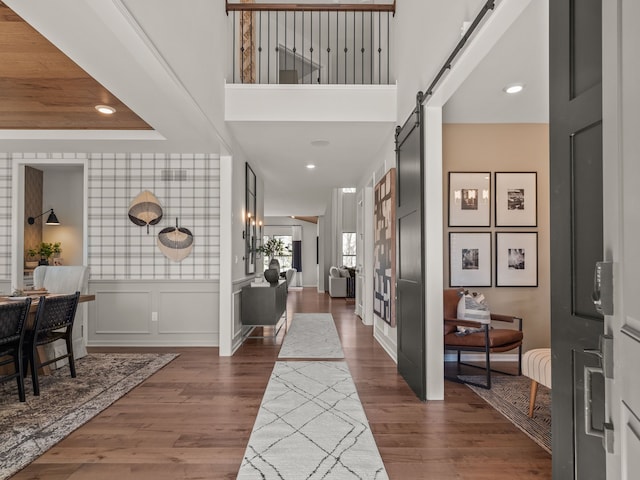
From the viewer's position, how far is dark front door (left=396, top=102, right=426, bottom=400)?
3.04 metres

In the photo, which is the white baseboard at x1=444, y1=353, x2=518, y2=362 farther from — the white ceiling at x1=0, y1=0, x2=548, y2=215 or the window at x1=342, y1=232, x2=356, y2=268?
the window at x1=342, y1=232, x2=356, y2=268

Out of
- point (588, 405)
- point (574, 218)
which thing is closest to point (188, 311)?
point (574, 218)

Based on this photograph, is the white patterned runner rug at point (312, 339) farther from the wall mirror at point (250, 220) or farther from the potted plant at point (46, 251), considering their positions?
the potted plant at point (46, 251)

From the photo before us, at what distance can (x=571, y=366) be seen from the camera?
133 cm

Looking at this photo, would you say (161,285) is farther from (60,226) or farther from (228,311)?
(60,226)

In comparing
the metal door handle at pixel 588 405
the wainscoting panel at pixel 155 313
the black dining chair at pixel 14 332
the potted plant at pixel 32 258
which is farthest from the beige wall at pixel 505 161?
the potted plant at pixel 32 258

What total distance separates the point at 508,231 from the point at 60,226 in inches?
263

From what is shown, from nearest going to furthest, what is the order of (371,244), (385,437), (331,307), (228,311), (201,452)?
(201,452) < (385,437) < (228,311) < (371,244) < (331,307)

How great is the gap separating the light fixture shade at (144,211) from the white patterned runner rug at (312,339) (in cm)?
233

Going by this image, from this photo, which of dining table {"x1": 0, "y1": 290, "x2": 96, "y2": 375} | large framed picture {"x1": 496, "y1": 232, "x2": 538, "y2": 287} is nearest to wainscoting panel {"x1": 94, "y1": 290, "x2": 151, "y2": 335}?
dining table {"x1": 0, "y1": 290, "x2": 96, "y2": 375}

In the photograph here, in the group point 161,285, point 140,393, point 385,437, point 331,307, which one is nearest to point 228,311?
point 161,285

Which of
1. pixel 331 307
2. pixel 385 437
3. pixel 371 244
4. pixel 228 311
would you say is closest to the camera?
pixel 385 437

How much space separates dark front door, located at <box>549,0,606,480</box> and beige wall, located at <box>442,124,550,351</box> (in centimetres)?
283

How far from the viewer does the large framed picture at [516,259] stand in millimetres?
4188
